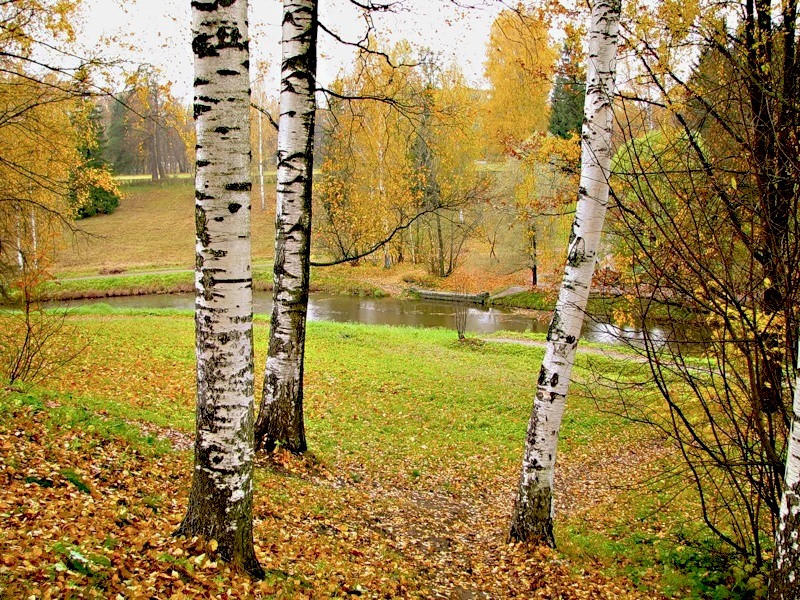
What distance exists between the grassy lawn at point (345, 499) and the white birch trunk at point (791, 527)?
6.47 ft

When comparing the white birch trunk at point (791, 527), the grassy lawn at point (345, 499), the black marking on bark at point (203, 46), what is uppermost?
the black marking on bark at point (203, 46)

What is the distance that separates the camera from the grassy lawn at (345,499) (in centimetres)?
312

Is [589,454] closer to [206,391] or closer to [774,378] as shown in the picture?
[774,378]

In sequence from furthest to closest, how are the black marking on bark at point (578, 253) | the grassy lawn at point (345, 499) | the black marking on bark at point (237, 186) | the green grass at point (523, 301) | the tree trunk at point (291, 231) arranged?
the green grass at point (523, 301) < the tree trunk at point (291, 231) < the black marking on bark at point (578, 253) < the grassy lawn at point (345, 499) < the black marking on bark at point (237, 186)

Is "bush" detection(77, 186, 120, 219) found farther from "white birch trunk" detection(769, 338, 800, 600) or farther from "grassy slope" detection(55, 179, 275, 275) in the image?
"white birch trunk" detection(769, 338, 800, 600)

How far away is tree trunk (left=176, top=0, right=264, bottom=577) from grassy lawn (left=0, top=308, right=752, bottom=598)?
39 cm

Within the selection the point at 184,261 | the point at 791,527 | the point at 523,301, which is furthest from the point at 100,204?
the point at 791,527

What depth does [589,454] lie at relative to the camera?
8.41 meters

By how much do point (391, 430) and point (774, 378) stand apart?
5.93 meters

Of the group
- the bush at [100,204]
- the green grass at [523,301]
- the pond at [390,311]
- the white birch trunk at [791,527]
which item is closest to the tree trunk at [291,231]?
the white birch trunk at [791,527]

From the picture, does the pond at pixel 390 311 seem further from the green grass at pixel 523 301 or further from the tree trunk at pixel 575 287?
the tree trunk at pixel 575 287

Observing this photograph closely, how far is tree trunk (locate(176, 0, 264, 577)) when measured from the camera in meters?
2.81

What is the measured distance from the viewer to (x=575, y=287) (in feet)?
15.3

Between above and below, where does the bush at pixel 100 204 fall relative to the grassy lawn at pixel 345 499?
above
